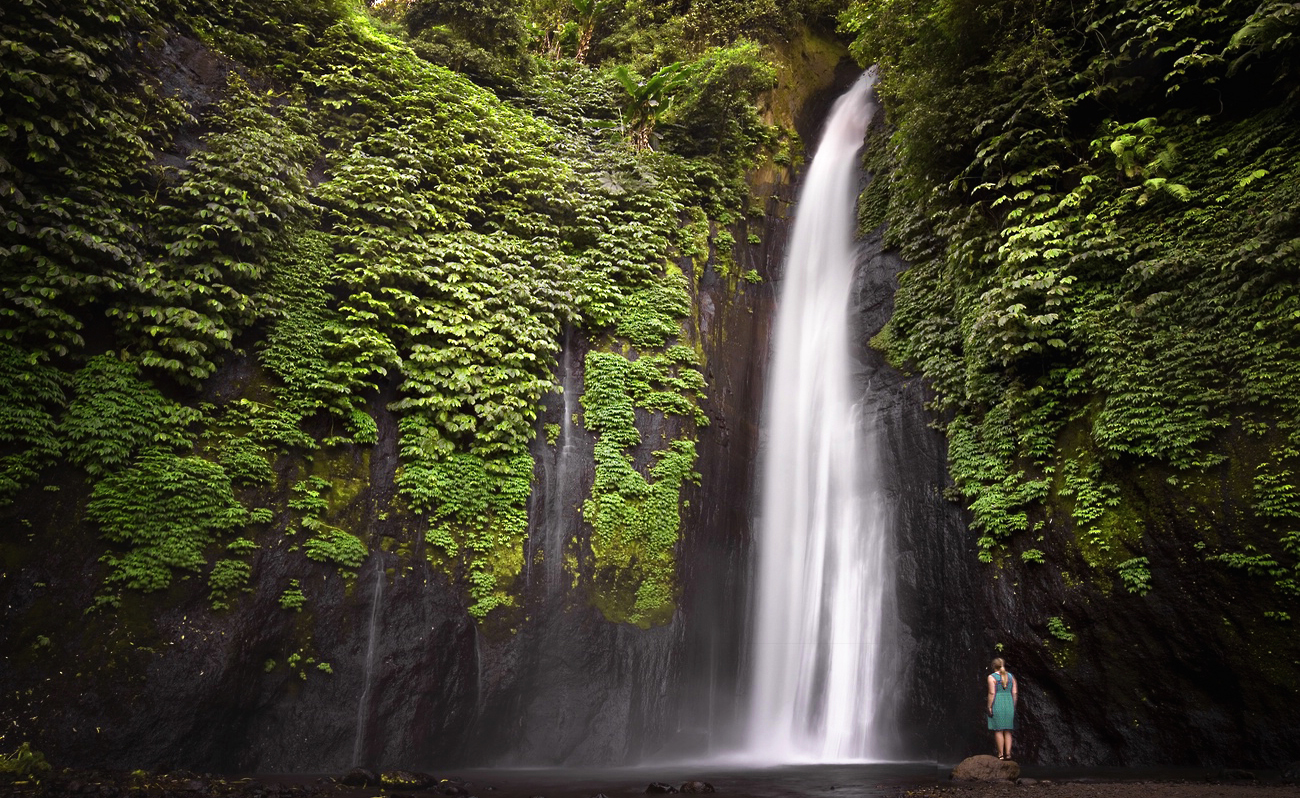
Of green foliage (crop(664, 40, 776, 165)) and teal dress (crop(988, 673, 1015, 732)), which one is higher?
green foliage (crop(664, 40, 776, 165))

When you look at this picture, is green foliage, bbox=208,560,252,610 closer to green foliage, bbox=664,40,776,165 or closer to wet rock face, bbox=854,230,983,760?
wet rock face, bbox=854,230,983,760

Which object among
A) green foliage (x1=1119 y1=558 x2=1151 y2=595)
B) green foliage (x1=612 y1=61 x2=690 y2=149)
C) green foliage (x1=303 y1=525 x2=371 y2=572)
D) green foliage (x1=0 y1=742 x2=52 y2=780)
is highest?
green foliage (x1=612 y1=61 x2=690 y2=149)

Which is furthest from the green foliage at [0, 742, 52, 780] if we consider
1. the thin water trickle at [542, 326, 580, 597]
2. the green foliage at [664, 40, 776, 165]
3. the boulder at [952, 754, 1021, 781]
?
the green foliage at [664, 40, 776, 165]

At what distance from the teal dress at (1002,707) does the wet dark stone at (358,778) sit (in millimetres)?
7681

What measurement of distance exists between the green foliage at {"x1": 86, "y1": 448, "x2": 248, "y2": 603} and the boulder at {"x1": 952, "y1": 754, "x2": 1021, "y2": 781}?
929 centimetres

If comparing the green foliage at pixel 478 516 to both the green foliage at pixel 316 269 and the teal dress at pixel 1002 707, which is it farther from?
the teal dress at pixel 1002 707

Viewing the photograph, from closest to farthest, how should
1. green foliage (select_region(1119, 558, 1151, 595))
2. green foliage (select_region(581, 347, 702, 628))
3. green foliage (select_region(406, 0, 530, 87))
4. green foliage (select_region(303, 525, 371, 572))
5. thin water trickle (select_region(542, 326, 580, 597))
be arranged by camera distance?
green foliage (select_region(1119, 558, 1151, 595)) < green foliage (select_region(303, 525, 371, 572)) < thin water trickle (select_region(542, 326, 580, 597)) < green foliage (select_region(581, 347, 702, 628)) < green foliage (select_region(406, 0, 530, 87))

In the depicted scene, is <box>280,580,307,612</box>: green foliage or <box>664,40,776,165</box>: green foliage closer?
<box>280,580,307,612</box>: green foliage

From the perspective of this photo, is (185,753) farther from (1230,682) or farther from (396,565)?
(1230,682)

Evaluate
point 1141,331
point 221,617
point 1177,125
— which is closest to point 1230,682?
point 1141,331

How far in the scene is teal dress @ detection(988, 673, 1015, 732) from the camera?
27.8 ft

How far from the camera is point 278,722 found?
8391 mm

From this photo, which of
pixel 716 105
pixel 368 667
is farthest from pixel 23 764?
pixel 716 105

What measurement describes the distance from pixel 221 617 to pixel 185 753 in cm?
150
